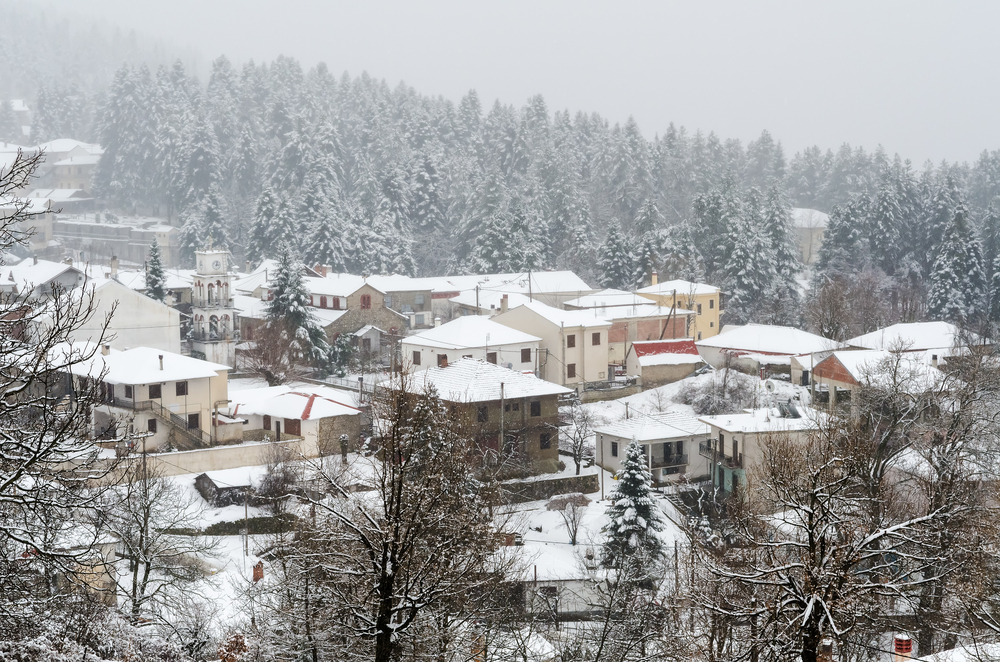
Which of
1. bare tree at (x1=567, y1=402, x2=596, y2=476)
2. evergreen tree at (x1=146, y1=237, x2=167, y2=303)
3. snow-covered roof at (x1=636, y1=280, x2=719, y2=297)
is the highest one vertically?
evergreen tree at (x1=146, y1=237, x2=167, y2=303)

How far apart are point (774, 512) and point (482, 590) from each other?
5.66m

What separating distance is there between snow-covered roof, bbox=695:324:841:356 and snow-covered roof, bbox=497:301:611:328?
5.65 m

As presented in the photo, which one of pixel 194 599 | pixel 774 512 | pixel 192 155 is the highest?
pixel 192 155

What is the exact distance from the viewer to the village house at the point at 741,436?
3247cm

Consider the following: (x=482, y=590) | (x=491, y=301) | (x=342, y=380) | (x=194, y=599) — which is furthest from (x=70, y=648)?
(x=491, y=301)

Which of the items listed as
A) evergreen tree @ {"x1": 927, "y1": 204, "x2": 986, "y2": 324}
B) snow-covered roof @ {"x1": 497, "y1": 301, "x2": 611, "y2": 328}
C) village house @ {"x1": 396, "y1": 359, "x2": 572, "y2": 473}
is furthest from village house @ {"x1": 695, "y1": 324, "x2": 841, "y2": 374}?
evergreen tree @ {"x1": 927, "y1": 204, "x2": 986, "y2": 324}

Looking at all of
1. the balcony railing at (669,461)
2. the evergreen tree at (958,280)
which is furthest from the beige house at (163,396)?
the evergreen tree at (958,280)

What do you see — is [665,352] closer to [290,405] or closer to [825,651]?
[290,405]

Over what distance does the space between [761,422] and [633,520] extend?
336 inches

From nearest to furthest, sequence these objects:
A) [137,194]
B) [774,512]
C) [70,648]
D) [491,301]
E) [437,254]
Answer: [70,648]
[774,512]
[491,301]
[437,254]
[137,194]

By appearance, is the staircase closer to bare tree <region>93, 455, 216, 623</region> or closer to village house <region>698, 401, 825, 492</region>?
bare tree <region>93, 455, 216, 623</region>

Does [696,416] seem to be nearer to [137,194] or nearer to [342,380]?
[342,380]

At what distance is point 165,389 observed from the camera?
3438 centimetres

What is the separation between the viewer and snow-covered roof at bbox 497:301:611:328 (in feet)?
145
